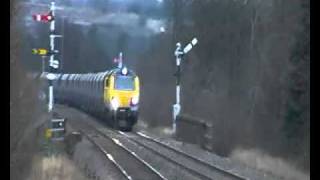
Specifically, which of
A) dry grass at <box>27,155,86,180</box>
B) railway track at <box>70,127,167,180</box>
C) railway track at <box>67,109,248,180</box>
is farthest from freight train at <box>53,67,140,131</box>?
dry grass at <box>27,155,86,180</box>

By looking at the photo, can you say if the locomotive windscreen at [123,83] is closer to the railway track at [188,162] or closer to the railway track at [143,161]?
the railway track at [143,161]

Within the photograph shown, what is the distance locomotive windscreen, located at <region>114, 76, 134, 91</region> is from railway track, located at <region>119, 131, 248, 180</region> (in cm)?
510

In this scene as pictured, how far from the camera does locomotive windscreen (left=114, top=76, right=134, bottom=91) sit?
32.9 m

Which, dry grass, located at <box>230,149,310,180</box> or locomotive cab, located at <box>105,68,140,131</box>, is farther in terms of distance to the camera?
locomotive cab, located at <box>105,68,140,131</box>

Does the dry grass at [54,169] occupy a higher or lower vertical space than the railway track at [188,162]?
higher

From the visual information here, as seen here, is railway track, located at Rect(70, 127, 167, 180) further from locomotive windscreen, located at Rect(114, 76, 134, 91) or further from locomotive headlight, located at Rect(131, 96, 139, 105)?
locomotive headlight, located at Rect(131, 96, 139, 105)

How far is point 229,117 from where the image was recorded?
2805 centimetres

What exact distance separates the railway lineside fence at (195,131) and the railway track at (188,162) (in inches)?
54.5

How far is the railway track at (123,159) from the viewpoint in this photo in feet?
56.9

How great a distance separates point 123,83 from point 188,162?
13.3m

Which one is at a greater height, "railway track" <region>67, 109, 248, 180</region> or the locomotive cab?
the locomotive cab

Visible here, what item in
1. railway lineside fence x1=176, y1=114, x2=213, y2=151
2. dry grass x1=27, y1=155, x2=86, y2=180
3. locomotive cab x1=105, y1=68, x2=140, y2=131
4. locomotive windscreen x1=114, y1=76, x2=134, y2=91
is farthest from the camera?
locomotive windscreen x1=114, y1=76, x2=134, y2=91

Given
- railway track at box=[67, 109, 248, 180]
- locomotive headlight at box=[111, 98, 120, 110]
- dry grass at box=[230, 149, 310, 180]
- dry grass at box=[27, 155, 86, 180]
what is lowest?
dry grass at box=[230, 149, 310, 180]

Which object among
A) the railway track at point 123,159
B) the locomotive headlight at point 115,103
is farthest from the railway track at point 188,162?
the locomotive headlight at point 115,103
